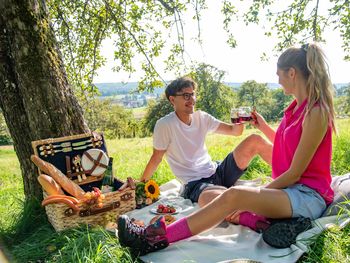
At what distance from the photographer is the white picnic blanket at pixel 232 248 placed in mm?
2420

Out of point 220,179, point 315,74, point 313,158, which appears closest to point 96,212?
point 220,179

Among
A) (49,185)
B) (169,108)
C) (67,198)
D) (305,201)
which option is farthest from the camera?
(169,108)

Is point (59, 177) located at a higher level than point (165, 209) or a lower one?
higher

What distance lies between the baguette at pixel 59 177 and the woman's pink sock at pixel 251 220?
141 cm

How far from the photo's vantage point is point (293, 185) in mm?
2703

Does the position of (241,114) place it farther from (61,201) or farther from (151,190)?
(61,201)

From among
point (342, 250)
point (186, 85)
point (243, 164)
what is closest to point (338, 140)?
point (243, 164)

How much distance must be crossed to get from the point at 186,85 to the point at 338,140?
3545mm

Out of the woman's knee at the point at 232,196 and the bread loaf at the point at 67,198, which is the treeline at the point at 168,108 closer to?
the bread loaf at the point at 67,198

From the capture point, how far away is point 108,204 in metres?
3.25

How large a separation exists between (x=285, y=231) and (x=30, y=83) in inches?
109

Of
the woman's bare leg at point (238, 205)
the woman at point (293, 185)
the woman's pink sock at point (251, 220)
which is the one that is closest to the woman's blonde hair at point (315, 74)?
the woman at point (293, 185)

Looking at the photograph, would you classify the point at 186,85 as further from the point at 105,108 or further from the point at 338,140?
the point at 105,108

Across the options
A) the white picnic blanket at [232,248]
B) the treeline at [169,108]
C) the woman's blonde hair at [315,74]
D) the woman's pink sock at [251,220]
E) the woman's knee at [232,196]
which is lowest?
the treeline at [169,108]
